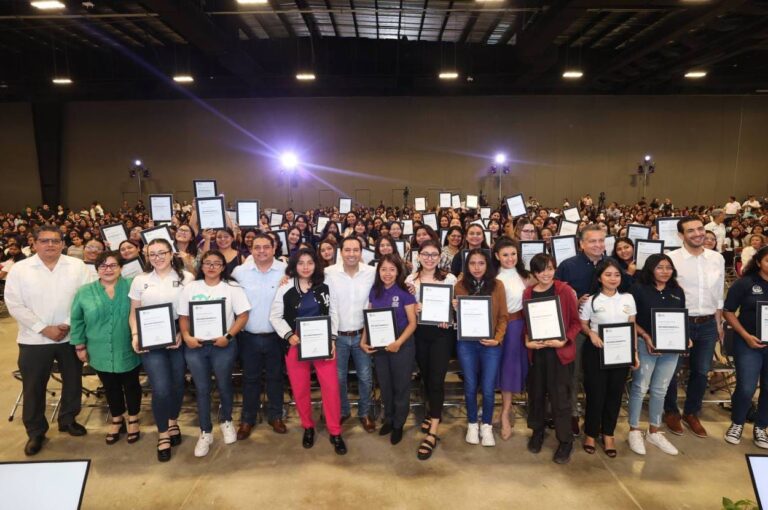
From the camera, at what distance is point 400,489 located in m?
3.16

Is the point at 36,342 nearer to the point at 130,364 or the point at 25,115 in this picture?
the point at 130,364

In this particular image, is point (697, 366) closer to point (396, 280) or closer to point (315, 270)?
point (396, 280)

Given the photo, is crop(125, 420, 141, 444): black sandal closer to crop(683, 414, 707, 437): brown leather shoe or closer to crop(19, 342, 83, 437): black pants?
crop(19, 342, 83, 437): black pants

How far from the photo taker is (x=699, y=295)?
374 cm

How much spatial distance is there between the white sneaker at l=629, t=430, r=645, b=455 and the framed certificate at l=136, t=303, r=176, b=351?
12.6 ft

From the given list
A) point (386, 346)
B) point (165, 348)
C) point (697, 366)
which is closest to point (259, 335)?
point (165, 348)

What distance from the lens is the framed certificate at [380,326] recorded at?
11.3ft

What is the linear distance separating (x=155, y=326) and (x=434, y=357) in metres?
2.23

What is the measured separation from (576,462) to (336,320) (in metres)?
2.26

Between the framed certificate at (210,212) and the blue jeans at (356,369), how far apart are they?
2.82m

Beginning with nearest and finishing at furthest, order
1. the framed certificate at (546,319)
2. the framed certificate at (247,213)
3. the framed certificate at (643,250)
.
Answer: the framed certificate at (546,319)
the framed certificate at (643,250)
the framed certificate at (247,213)

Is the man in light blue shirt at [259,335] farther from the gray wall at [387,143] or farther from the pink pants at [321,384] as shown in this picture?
the gray wall at [387,143]

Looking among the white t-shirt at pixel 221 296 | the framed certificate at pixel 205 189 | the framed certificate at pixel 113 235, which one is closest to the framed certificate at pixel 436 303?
the white t-shirt at pixel 221 296

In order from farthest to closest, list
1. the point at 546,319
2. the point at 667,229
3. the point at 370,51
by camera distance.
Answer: the point at 370,51
the point at 667,229
the point at 546,319
